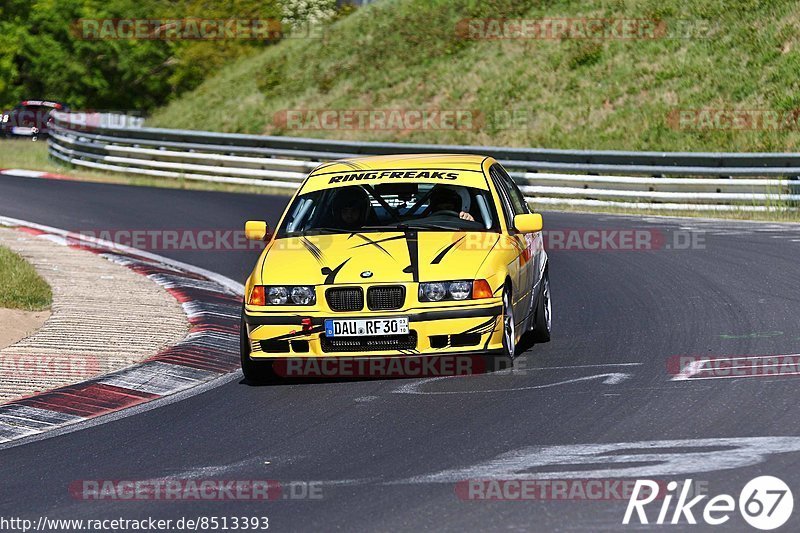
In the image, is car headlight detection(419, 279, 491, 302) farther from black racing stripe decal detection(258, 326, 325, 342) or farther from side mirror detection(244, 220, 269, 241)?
side mirror detection(244, 220, 269, 241)

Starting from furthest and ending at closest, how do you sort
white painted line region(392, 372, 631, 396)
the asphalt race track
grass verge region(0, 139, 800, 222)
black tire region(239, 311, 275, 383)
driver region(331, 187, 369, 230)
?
grass verge region(0, 139, 800, 222)
driver region(331, 187, 369, 230)
black tire region(239, 311, 275, 383)
white painted line region(392, 372, 631, 396)
the asphalt race track

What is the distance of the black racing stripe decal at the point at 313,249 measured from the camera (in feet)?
29.9

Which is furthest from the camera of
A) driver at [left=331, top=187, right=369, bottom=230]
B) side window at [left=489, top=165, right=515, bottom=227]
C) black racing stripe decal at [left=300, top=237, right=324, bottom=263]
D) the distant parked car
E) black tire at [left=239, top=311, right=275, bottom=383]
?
the distant parked car

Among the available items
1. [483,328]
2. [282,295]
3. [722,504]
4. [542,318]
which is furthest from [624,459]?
[542,318]

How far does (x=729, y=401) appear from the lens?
7.79 meters

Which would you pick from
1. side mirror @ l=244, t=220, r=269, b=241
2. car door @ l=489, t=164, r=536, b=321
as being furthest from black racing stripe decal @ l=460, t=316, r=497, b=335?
side mirror @ l=244, t=220, r=269, b=241

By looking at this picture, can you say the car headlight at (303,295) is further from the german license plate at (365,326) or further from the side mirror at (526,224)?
the side mirror at (526,224)

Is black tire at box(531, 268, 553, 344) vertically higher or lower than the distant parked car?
lower

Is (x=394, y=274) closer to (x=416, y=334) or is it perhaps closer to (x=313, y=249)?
(x=416, y=334)

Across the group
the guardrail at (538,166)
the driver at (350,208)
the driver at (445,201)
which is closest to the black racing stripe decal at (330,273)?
the driver at (350,208)

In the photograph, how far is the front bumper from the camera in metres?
8.63

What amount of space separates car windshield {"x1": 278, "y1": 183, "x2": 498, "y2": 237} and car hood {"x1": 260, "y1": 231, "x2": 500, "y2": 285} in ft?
0.84

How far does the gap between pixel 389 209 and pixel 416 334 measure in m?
1.75

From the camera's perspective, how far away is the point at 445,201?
10.1 m
